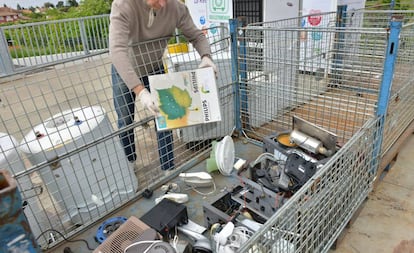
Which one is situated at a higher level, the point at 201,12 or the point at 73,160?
the point at 201,12

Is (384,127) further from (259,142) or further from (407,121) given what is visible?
(259,142)

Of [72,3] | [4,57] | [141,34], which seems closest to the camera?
[141,34]

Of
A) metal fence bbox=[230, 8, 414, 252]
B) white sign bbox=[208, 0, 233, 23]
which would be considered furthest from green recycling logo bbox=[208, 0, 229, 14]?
metal fence bbox=[230, 8, 414, 252]

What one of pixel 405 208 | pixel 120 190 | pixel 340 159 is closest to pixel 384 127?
pixel 405 208

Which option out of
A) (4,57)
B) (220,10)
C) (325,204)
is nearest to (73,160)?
(325,204)

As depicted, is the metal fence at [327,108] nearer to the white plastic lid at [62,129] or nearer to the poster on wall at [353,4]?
the poster on wall at [353,4]

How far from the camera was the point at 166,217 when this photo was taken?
5.42 feet

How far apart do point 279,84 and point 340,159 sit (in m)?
1.22

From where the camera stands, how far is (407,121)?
2.42 meters

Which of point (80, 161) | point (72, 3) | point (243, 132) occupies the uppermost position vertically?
point (72, 3)

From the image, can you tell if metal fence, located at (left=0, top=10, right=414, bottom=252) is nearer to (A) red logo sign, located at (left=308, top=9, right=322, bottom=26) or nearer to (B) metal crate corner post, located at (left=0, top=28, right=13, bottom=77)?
(A) red logo sign, located at (left=308, top=9, right=322, bottom=26)

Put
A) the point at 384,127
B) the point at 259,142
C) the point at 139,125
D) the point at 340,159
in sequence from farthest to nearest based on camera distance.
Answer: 1. the point at 259,142
2. the point at 139,125
3. the point at 384,127
4. the point at 340,159

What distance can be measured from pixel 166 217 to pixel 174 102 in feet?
2.21

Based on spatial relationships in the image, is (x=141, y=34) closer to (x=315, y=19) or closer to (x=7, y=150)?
(x=7, y=150)
